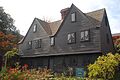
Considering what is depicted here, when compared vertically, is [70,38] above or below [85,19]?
below

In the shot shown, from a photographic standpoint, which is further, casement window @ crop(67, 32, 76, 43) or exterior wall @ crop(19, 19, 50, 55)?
exterior wall @ crop(19, 19, 50, 55)

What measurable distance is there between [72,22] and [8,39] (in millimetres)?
17255

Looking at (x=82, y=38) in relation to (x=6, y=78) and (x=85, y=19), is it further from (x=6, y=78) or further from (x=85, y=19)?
(x=6, y=78)

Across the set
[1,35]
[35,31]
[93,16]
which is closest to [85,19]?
[93,16]

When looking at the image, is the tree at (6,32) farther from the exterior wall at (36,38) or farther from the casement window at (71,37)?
the casement window at (71,37)

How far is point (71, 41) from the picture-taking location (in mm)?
31703

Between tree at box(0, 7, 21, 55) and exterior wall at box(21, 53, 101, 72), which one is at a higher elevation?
tree at box(0, 7, 21, 55)

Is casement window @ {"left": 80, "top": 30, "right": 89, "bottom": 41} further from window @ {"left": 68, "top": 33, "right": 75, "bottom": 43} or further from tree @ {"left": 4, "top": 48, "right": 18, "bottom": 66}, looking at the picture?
tree @ {"left": 4, "top": 48, "right": 18, "bottom": 66}

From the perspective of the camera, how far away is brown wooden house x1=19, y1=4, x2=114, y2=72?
28900 mm

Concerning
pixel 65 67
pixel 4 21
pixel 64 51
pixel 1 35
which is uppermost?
pixel 4 21

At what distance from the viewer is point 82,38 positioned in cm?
2998

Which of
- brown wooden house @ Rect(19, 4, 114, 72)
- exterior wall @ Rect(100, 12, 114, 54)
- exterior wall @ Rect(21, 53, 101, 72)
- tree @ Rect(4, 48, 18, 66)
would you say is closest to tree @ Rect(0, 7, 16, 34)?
tree @ Rect(4, 48, 18, 66)

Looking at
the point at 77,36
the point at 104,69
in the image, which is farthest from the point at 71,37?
the point at 104,69

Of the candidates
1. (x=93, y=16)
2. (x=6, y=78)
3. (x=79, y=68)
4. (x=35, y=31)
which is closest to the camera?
(x=6, y=78)
